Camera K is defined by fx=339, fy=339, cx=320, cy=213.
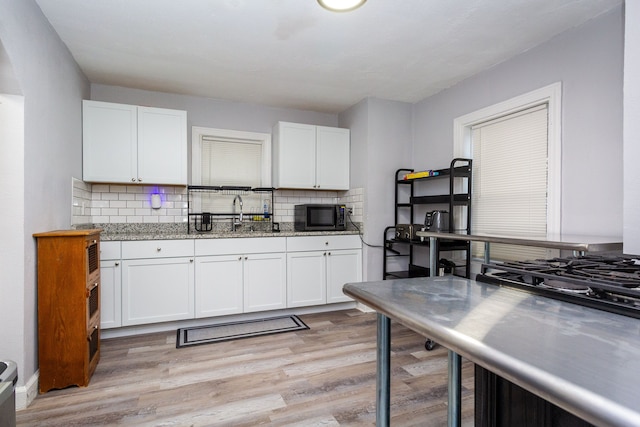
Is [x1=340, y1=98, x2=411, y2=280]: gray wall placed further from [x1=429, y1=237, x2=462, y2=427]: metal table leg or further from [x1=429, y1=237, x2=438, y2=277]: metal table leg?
[x1=429, y1=237, x2=462, y2=427]: metal table leg

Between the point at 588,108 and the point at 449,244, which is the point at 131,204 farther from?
the point at 588,108

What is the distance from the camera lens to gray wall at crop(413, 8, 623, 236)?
7.05ft

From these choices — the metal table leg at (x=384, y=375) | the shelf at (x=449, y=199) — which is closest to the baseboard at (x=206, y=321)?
the shelf at (x=449, y=199)

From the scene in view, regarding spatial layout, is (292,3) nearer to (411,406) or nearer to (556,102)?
(556,102)

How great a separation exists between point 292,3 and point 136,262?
246cm

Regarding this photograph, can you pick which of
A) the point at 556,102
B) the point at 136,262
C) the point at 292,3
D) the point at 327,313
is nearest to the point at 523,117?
the point at 556,102

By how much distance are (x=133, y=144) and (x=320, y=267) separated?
7.42ft

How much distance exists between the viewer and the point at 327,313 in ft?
12.4

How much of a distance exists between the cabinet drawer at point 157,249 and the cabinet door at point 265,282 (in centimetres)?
58

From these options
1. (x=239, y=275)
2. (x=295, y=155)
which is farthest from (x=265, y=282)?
(x=295, y=155)

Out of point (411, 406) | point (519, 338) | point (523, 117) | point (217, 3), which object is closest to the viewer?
point (519, 338)

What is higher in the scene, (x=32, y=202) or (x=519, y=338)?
(x=32, y=202)

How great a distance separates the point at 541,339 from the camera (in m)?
0.60

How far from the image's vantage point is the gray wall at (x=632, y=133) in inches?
61.8
